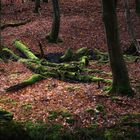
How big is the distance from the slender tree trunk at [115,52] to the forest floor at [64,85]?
505 millimetres

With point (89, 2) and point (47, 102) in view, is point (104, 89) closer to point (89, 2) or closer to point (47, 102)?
point (47, 102)

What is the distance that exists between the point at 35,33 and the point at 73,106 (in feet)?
52.9

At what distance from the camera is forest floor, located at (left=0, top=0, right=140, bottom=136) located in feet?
44.5

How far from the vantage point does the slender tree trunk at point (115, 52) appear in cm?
1438

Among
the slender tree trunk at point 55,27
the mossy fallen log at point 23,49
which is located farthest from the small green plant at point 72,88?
the slender tree trunk at point 55,27

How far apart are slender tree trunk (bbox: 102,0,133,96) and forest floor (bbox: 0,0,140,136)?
505mm

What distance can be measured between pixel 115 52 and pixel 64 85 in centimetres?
305

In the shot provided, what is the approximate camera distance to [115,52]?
14.8m

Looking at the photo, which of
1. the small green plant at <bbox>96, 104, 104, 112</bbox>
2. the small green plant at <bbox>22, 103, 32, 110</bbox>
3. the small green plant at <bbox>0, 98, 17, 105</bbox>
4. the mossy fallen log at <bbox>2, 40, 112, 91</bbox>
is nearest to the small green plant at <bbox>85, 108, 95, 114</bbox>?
the small green plant at <bbox>96, 104, 104, 112</bbox>

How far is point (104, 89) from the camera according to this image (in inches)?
621

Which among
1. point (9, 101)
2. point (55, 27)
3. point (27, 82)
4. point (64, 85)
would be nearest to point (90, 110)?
point (64, 85)

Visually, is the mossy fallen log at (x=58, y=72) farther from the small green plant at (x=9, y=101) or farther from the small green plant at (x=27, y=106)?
the small green plant at (x=27, y=106)

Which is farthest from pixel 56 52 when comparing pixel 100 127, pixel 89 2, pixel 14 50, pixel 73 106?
pixel 89 2

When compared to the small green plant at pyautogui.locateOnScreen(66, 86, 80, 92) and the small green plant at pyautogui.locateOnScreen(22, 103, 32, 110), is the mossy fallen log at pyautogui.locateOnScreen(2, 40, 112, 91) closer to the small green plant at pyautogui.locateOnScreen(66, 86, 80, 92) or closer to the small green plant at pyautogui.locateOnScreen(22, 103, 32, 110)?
the small green plant at pyautogui.locateOnScreen(66, 86, 80, 92)
